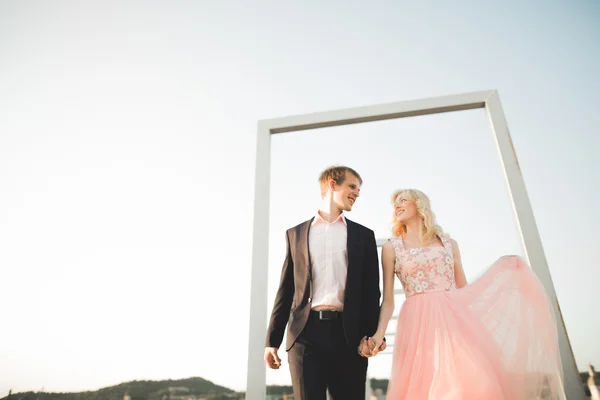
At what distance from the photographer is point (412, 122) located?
1.93m

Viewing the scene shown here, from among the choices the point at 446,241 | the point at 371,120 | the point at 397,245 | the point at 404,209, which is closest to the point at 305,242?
the point at 397,245

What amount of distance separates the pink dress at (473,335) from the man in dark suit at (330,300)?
0.20m

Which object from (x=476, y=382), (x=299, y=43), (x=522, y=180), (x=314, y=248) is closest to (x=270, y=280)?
(x=314, y=248)

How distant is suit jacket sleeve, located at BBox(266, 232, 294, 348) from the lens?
1.40m

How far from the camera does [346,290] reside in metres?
1.32

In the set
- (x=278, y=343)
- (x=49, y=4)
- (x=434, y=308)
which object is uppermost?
(x=49, y=4)

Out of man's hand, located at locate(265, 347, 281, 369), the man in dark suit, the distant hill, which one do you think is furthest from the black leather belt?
the distant hill

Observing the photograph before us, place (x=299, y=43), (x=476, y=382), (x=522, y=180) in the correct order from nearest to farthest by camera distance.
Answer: (x=476, y=382), (x=522, y=180), (x=299, y=43)

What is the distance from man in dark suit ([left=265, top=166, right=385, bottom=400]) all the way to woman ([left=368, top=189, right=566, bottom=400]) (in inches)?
4.1

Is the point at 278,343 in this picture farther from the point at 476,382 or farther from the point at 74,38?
the point at 74,38

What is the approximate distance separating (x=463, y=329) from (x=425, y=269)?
0.30 metres

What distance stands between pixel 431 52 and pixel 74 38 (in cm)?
303

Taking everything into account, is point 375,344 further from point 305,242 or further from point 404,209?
point 404,209

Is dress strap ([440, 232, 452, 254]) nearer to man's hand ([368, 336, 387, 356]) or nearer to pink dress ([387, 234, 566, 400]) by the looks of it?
pink dress ([387, 234, 566, 400])
